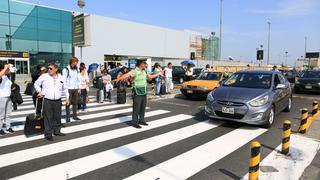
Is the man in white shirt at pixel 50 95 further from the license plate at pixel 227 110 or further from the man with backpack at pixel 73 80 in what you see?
the license plate at pixel 227 110

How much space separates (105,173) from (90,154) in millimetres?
1045

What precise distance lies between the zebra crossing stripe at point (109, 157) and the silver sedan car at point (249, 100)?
89 cm

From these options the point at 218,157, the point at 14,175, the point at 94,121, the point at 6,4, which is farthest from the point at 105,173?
the point at 6,4

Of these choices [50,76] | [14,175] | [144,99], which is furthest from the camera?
[144,99]

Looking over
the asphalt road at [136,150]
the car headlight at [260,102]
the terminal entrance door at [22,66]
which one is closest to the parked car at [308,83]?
the asphalt road at [136,150]

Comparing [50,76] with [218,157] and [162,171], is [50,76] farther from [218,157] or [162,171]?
[218,157]

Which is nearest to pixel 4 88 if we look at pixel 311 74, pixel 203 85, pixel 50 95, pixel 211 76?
pixel 50 95

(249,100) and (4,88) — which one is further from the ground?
(4,88)

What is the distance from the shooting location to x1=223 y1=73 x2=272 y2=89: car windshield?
8.49 m

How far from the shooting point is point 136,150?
226 inches

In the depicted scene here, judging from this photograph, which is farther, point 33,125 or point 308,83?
point 308,83

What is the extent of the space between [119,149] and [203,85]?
8389 millimetres

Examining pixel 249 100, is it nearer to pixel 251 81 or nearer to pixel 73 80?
pixel 251 81

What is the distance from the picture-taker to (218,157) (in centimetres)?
542
